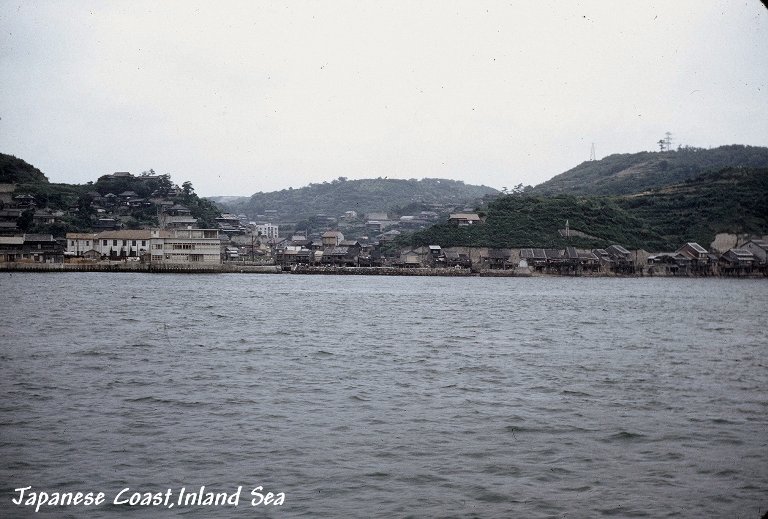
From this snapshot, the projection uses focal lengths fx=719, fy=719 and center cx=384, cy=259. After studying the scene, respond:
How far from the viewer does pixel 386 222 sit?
129 metres

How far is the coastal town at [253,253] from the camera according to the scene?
214ft

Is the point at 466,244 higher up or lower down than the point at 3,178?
lower down

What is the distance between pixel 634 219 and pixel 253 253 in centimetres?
4487

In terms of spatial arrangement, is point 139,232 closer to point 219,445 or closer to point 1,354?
point 1,354

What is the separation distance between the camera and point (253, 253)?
276ft

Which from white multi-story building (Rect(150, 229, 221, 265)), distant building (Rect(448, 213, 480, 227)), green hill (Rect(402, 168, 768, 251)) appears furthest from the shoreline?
distant building (Rect(448, 213, 480, 227))

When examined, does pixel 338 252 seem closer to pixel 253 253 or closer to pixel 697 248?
pixel 253 253

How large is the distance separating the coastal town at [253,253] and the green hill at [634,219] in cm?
130

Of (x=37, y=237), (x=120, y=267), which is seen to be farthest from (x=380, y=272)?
(x=37, y=237)

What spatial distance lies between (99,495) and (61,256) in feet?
205

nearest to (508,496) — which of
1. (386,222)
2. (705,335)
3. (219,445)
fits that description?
(219,445)

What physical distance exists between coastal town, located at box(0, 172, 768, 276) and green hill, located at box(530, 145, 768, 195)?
121 feet

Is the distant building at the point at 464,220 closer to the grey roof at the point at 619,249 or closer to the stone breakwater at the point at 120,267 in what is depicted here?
the grey roof at the point at 619,249

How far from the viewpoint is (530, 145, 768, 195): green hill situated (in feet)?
403
